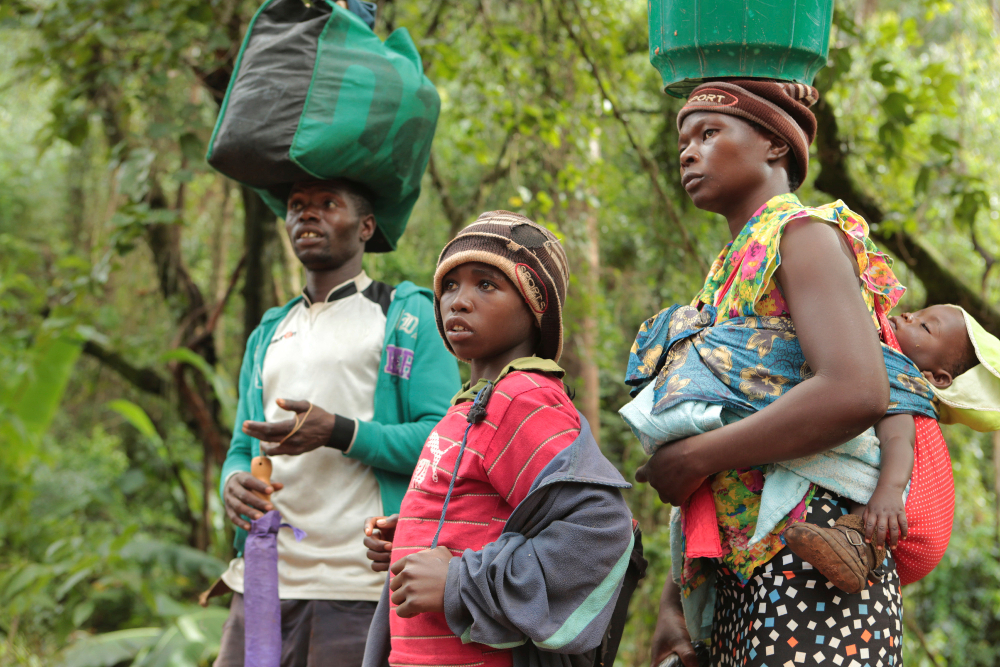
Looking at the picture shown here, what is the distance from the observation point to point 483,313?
159cm

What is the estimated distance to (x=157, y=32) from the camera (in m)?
3.80

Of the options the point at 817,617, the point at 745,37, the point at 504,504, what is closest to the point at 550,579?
the point at 504,504

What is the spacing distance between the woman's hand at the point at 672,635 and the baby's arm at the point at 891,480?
506 millimetres

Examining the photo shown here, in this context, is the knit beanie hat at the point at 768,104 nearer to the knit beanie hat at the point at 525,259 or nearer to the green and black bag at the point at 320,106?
the knit beanie hat at the point at 525,259

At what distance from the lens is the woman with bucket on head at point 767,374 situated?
49.7 inches

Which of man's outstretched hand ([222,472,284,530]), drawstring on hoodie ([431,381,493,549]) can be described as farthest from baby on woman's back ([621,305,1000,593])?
man's outstretched hand ([222,472,284,530])

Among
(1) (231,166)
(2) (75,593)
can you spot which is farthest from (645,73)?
(2) (75,593)

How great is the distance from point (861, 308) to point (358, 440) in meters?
1.25

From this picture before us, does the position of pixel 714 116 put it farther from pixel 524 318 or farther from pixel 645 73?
pixel 645 73

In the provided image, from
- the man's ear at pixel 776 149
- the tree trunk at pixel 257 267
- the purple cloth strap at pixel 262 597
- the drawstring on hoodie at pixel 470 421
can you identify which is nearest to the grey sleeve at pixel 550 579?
the drawstring on hoodie at pixel 470 421

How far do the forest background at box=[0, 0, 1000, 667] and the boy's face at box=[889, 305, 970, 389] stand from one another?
6.57 ft

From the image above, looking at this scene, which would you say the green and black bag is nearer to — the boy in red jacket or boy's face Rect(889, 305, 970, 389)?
the boy in red jacket

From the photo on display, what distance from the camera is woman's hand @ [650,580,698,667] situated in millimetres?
1574

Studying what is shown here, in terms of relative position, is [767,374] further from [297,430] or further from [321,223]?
[321,223]
